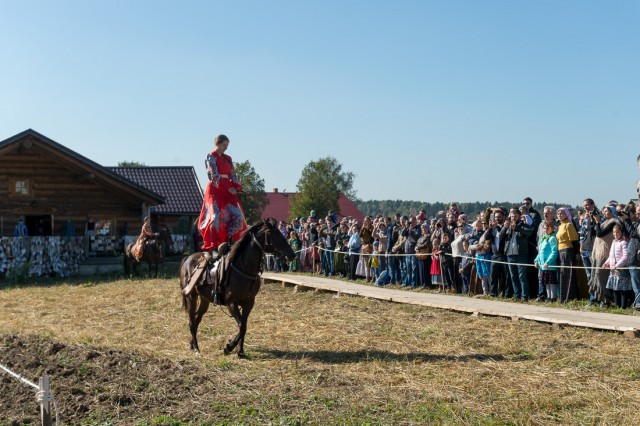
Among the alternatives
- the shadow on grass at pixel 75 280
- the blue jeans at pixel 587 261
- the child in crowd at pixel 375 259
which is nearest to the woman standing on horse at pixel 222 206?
the blue jeans at pixel 587 261

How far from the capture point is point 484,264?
15.6 meters

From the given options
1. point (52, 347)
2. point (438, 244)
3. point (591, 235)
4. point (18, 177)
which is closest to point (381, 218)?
point (438, 244)

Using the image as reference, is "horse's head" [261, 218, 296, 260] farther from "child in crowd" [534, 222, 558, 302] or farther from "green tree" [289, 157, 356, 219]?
"green tree" [289, 157, 356, 219]

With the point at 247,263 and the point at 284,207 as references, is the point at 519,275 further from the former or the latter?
the point at 284,207

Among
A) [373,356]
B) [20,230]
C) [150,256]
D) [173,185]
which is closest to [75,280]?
[150,256]

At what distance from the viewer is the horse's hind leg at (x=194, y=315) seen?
10922 millimetres

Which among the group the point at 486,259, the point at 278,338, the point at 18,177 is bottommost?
the point at 278,338

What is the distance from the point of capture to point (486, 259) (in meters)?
15.4

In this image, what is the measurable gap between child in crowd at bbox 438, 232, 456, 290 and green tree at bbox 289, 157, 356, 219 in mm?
57648

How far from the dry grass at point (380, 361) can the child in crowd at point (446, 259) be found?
244 centimetres

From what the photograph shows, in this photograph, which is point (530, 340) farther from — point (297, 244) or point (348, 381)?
point (297, 244)

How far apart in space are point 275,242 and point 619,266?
639cm

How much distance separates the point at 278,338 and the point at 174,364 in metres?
2.96

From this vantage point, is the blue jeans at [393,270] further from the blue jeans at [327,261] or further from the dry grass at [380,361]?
the blue jeans at [327,261]
